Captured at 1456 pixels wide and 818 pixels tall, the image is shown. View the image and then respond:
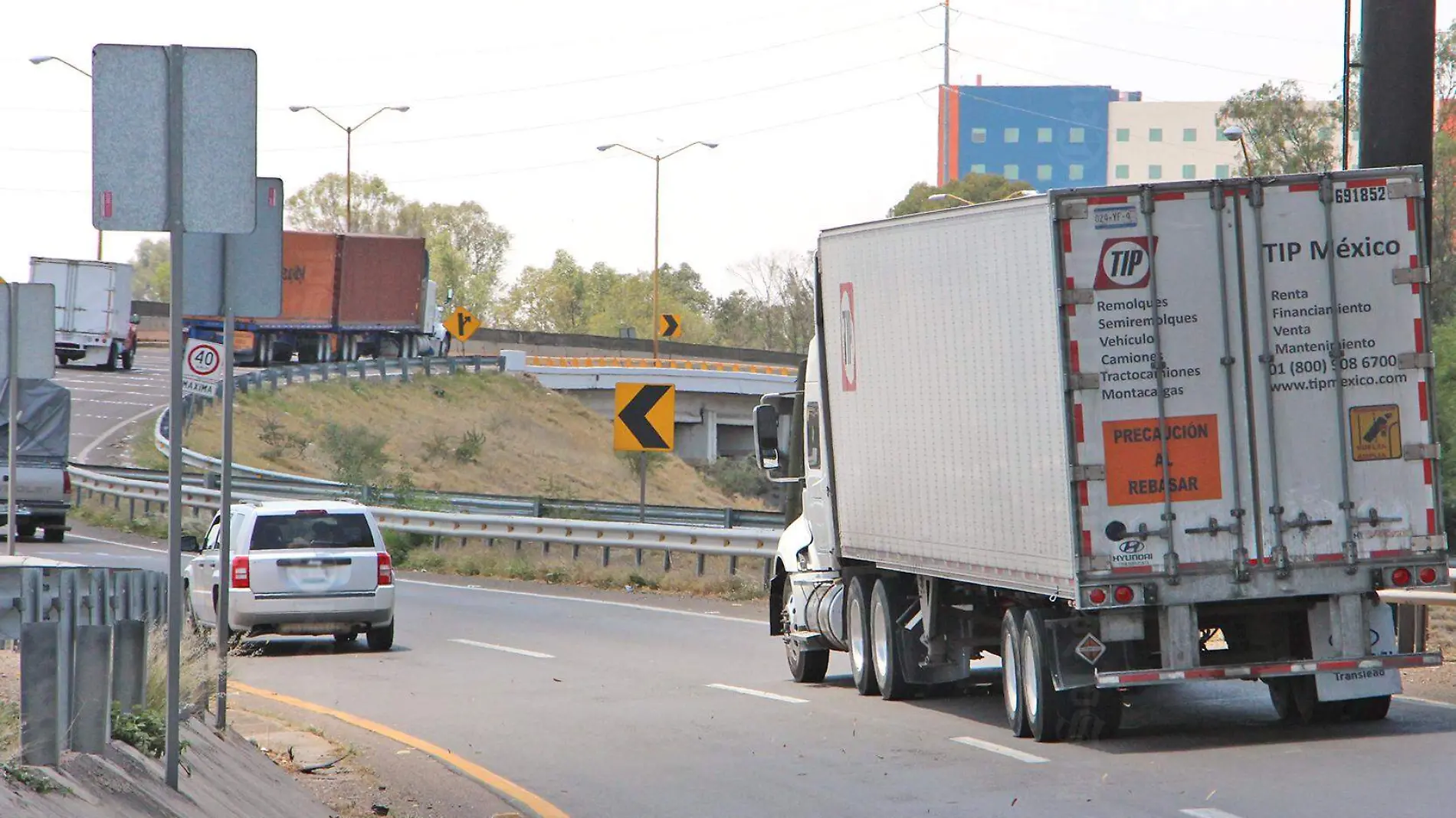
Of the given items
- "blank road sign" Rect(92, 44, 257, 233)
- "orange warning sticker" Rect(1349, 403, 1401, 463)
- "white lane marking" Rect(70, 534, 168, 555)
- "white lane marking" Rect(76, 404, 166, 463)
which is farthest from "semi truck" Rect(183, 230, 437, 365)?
"blank road sign" Rect(92, 44, 257, 233)

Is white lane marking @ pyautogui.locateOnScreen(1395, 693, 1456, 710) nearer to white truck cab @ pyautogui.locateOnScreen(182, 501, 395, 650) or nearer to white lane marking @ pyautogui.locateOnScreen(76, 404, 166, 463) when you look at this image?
white truck cab @ pyautogui.locateOnScreen(182, 501, 395, 650)

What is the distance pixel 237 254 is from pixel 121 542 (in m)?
27.9

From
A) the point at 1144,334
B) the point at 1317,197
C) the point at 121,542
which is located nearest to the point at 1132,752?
the point at 1144,334

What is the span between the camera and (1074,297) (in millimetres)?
11289

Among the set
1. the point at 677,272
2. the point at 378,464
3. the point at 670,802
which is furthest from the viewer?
Answer: the point at 677,272

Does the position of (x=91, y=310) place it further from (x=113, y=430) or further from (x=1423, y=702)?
(x=1423, y=702)

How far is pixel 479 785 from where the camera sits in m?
11.1

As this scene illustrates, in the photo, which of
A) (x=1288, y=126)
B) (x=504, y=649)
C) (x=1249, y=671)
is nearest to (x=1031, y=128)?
(x=1288, y=126)

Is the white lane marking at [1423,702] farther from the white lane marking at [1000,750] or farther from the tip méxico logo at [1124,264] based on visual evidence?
the tip méxico logo at [1124,264]

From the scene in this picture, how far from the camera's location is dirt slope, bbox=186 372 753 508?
57.9 metres

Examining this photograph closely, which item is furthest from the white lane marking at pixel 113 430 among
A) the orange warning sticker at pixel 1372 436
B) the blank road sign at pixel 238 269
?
the orange warning sticker at pixel 1372 436

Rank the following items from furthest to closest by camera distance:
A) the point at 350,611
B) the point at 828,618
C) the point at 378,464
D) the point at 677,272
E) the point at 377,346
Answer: the point at 677,272
the point at 377,346
the point at 378,464
the point at 350,611
the point at 828,618

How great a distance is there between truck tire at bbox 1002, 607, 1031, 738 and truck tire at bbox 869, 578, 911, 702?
1.92 m

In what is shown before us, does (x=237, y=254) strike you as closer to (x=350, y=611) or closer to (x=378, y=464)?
(x=350, y=611)
